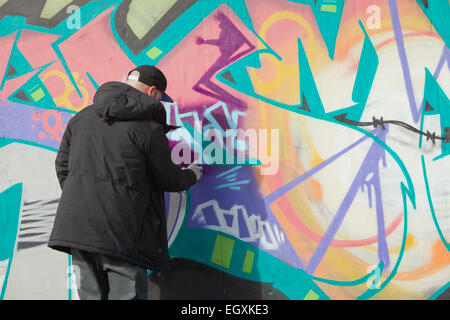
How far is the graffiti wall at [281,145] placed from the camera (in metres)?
3.31

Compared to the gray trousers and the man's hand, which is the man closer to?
the gray trousers

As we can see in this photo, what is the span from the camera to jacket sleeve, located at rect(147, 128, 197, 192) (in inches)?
101

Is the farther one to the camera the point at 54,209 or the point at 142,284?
the point at 54,209

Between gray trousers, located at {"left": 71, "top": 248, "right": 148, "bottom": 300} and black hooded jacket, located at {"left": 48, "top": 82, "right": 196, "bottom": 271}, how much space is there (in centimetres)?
7

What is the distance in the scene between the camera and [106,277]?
2643 millimetres

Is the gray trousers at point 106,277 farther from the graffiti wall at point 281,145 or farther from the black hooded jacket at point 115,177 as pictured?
the graffiti wall at point 281,145

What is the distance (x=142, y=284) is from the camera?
257 cm

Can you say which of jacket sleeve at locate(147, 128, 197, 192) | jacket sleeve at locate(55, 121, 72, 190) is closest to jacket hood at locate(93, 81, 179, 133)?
jacket sleeve at locate(147, 128, 197, 192)

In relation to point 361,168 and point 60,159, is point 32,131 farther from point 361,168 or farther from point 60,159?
point 361,168

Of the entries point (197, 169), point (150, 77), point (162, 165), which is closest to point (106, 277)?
point (162, 165)

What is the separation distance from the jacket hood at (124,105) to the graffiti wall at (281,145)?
79cm

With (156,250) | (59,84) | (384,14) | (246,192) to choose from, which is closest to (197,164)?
(246,192)

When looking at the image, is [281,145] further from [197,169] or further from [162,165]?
[162,165]
